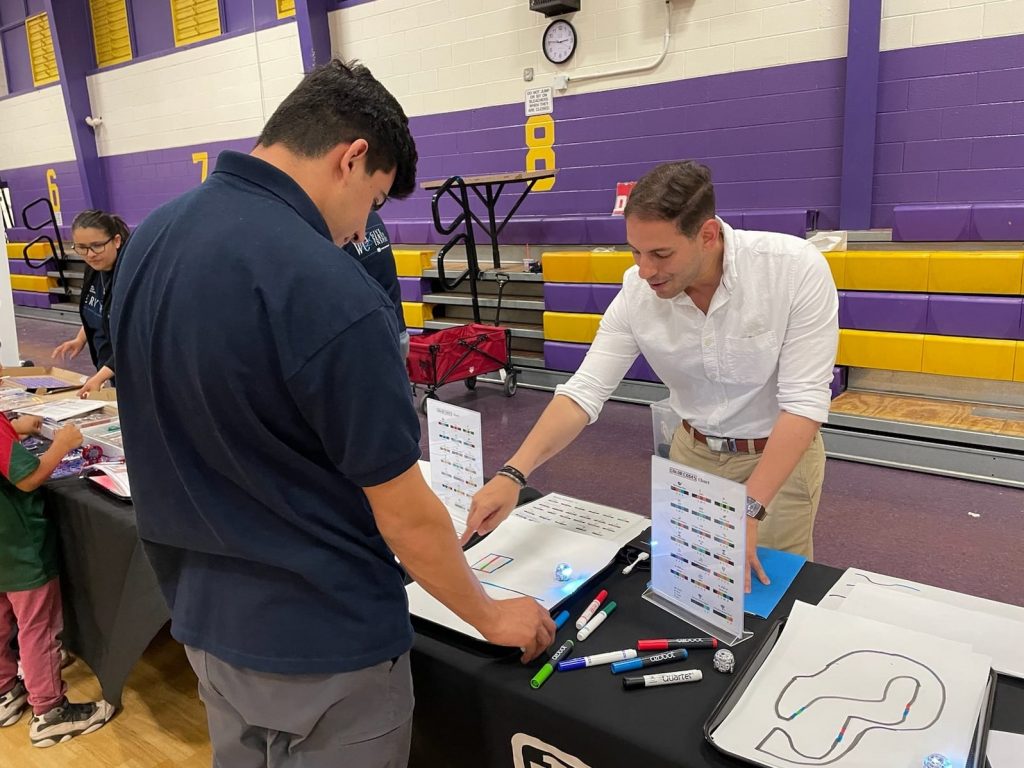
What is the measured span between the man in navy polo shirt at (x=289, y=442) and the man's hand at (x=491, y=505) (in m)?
0.43

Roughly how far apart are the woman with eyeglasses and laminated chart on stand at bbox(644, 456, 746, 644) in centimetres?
221

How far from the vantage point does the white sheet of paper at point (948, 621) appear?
116 centimetres

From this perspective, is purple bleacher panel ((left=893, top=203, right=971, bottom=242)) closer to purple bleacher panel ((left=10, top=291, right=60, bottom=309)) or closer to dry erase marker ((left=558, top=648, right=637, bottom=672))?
dry erase marker ((left=558, top=648, right=637, bottom=672))

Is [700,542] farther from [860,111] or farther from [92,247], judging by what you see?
[860,111]

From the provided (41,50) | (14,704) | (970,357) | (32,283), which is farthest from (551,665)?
(41,50)

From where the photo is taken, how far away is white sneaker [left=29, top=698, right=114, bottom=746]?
2.18m

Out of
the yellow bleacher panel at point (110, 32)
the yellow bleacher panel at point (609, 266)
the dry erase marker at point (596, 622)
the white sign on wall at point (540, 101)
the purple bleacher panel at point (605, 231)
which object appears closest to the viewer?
the dry erase marker at point (596, 622)

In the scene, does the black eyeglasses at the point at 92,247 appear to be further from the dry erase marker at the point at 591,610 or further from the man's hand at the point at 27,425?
the dry erase marker at the point at 591,610

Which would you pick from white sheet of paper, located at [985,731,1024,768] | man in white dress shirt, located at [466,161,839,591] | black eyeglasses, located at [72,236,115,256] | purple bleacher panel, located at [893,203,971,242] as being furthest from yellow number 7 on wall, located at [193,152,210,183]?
white sheet of paper, located at [985,731,1024,768]

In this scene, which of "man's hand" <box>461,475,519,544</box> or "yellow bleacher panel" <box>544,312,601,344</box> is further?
"yellow bleacher panel" <box>544,312,601,344</box>

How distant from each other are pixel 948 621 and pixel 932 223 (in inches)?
145

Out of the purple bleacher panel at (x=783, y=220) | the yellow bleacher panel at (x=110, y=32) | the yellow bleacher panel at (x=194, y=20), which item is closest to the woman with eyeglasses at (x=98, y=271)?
the purple bleacher panel at (x=783, y=220)

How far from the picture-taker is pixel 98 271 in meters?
3.05

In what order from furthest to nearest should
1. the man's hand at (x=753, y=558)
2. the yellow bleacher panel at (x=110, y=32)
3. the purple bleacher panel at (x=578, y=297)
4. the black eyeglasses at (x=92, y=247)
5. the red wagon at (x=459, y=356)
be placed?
the yellow bleacher panel at (x=110, y=32), the purple bleacher panel at (x=578, y=297), the red wagon at (x=459, y=356), the black eyeglasses at (x=92, y=247), the man's hand at (x=753, y=558)
